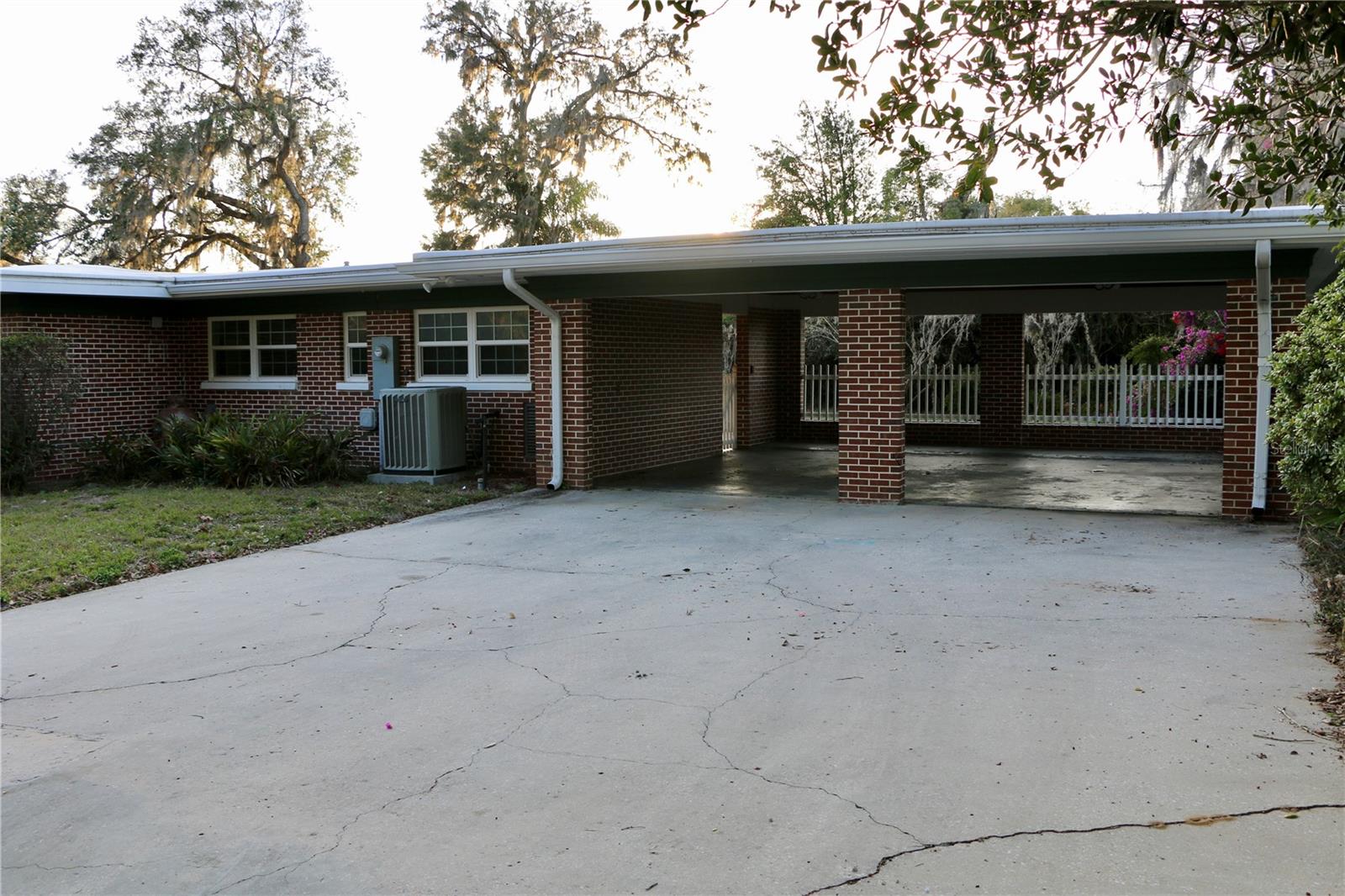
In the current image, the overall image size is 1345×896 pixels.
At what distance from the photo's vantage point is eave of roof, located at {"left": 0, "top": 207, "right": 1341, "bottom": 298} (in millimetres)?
9961

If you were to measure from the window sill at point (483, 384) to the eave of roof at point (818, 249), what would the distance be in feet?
4.54

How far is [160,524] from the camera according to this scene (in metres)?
11.2

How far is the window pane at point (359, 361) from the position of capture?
53.4ft

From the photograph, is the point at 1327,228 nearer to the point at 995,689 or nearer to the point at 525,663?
the point at 995,689

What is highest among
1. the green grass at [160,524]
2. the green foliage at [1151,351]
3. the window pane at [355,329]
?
the window pane at [355,329]

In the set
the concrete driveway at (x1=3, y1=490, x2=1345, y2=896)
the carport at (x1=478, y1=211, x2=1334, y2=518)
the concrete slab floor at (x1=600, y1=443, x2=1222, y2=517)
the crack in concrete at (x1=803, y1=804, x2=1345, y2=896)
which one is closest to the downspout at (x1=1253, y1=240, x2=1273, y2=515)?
the carport at (x1=478, y1=211, x2=1334, y2=518)

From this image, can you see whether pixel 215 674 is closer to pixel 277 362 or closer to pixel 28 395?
pixel 28 395

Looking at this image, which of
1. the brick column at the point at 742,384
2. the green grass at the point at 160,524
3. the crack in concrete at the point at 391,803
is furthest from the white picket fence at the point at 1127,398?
the crack in concrete at the point at 391,803

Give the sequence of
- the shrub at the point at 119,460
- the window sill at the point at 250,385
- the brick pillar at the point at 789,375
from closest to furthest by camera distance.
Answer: the shrub at the point at 119,460 < the window sill at the point at 250,385 < the brick pillar at the point at 789,375

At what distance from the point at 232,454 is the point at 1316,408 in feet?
40.3

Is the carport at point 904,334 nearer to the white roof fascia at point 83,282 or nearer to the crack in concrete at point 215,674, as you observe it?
the crack in concrete at point 215,674

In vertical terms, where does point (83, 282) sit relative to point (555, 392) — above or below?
above

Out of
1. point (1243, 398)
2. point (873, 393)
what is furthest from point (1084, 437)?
point (873, 393)

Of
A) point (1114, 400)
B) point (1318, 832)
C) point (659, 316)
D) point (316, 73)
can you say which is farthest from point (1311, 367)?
point (316, 73)
